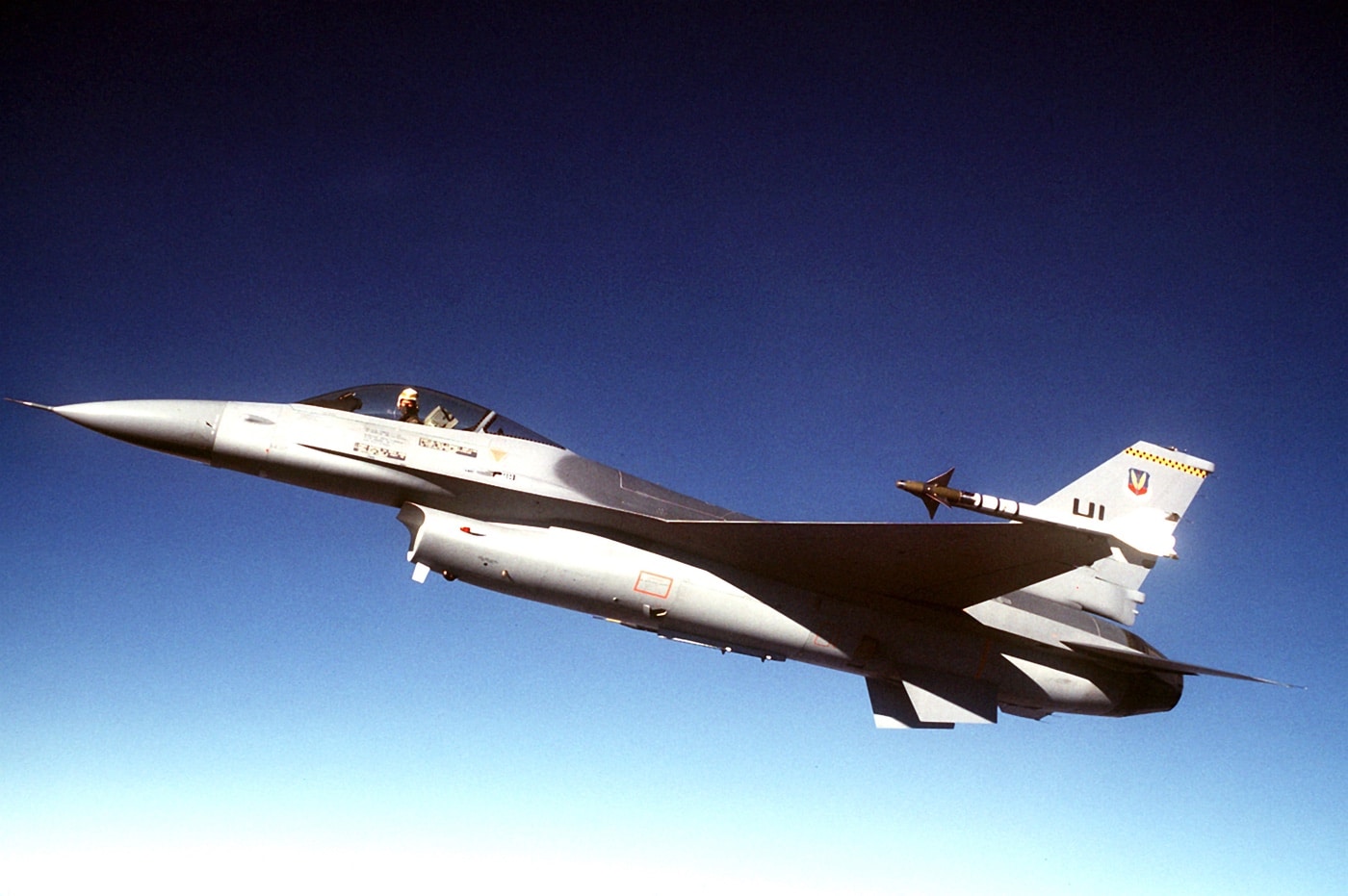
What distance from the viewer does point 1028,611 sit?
10.9m

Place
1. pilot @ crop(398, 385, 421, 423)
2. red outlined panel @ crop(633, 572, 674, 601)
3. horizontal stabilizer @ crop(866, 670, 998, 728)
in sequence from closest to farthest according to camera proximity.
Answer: red outlined panel @ crop(633, 572, 674, 601) < pilot @ crop(398, 385, 421, 423) < horizontal stabilizer @ crop(866, 670, 998, 728)

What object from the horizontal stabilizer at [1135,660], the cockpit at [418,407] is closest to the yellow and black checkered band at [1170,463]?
the horizontal stabilizer at [1135,660]

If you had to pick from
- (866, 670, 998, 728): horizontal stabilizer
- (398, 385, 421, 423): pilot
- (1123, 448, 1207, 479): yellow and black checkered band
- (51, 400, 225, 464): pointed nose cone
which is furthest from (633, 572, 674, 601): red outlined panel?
(1123, 448, 1207, 479): yellow and black checkered band

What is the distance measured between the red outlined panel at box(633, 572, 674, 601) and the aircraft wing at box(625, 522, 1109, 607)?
0.47 meters

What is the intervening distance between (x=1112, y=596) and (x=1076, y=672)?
1773mm

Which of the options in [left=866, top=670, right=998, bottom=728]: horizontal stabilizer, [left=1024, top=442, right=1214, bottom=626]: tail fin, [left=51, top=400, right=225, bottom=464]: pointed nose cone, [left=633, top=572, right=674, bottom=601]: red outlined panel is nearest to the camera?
[left=51, top=400, right=225, bottom=464]: pointed nose cone

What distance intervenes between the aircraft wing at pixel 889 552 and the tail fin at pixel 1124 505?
2321 millimetres

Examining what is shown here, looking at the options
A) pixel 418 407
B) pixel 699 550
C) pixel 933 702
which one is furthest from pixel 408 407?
pixel 933 702

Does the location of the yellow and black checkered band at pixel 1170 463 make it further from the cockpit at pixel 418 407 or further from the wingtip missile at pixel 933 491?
the cockpit at pixel 418 407

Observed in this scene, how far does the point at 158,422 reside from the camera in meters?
8.38

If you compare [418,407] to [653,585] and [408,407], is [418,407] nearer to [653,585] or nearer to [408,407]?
[408,407]

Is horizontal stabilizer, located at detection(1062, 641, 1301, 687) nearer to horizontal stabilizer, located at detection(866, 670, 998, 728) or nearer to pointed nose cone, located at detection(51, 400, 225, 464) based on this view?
horizontal stabilizer, located at detection(866, 670, 998, 728)

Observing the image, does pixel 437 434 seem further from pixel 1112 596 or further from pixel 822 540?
pixel 1112 596

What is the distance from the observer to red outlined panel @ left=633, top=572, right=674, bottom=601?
909 cm
